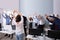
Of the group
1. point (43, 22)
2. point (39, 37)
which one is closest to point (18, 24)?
point (39, 37)

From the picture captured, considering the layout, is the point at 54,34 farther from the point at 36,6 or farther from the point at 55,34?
the point at 36,6

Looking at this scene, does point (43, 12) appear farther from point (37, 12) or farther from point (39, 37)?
point (39, 37)

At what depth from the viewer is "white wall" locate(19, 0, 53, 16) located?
9469mm

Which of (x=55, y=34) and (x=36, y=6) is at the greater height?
(x=36, y=6)

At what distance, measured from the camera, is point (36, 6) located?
992 centimetres

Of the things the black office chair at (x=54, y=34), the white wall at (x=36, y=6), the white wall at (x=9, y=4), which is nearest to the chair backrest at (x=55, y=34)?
the black office chair at (x=54, y=34)

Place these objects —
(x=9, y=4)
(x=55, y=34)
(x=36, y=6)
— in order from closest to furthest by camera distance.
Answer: (x=55, y=34) < (x=36, y=6) < (x=9, y=4)

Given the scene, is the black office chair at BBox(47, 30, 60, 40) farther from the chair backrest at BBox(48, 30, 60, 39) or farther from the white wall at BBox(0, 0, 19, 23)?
the white wall at BBox(0, 0, 19, 23)

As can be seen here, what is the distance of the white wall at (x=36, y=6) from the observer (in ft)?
31.1

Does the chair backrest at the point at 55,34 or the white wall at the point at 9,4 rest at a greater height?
the white wall at the point at 9,4

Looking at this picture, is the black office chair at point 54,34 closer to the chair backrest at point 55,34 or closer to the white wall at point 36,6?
the chair backrest at point 55,34

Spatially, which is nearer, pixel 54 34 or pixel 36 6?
pixel 54 34

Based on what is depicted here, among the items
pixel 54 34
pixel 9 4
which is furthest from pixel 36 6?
pixel 54 34

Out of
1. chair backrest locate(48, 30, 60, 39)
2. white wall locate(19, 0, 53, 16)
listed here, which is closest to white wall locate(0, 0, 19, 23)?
white wall locate(19, 0, 53, 16)
